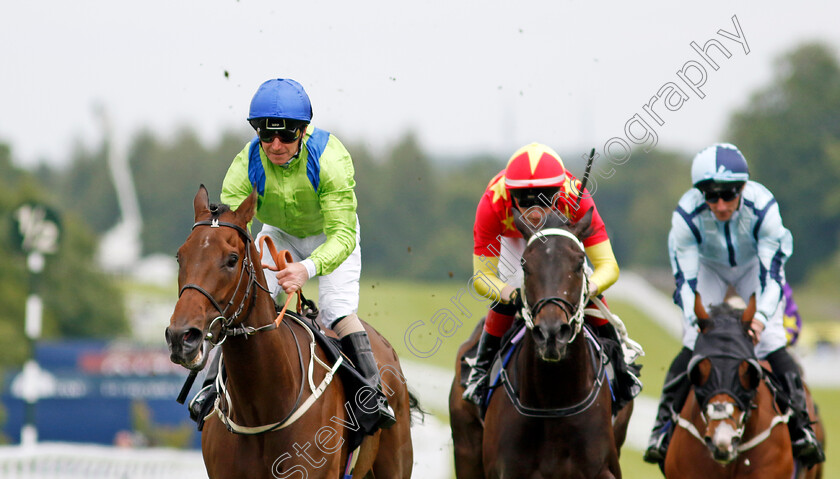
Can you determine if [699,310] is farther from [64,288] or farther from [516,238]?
[64,288]

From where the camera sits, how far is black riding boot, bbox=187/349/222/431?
5.40 metres

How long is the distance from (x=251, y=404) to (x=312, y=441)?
377 millimetres

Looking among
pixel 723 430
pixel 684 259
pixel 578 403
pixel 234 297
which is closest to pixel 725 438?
pixel 723 430

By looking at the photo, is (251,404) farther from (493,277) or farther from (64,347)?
(64,347)

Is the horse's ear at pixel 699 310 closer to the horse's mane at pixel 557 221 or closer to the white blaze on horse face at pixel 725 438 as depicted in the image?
the white blaze on horse face at pixel 725 438

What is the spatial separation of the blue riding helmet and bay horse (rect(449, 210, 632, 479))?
131 cm

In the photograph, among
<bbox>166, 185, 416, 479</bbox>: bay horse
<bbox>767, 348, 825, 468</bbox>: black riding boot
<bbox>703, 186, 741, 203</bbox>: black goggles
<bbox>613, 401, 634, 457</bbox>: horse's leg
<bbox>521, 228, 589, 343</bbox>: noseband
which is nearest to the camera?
<bbox>166, 185, 416, 479</bbox>: bay horse

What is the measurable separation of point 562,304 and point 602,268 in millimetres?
773

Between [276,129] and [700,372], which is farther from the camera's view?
[700,372]

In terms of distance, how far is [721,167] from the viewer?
673cm

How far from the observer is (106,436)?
16.3 m

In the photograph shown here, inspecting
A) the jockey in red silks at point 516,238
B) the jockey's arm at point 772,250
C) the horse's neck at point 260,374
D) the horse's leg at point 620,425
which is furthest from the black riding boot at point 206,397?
the jockey's arm at point 772,250

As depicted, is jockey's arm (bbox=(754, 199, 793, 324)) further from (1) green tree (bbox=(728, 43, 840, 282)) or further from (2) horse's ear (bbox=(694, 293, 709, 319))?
(1) green tree (bbox=(728, 43, 840, 282))

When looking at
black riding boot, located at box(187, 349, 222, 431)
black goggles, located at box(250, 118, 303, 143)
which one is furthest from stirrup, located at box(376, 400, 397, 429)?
black goggles, located at box(250, 118, 303, 143)
